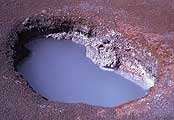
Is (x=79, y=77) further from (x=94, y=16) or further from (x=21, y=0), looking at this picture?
(x=21, y=0)

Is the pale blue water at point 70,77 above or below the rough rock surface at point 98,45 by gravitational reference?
below

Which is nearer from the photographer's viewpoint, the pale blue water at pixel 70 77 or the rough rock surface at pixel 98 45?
the rough rock surface at pixel 98 45

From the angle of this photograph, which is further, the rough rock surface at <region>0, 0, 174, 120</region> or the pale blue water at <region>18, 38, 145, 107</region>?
the pale blue water at <region>18, 38, 145, 107</region>

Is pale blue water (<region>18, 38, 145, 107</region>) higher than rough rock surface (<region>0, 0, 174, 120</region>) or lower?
lower
